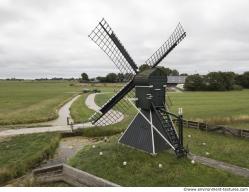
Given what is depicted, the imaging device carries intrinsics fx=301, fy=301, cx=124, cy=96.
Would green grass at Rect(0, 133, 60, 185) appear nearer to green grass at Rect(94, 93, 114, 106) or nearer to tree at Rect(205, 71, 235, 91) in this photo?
green grass at Rect(94, 93, 114, 106)

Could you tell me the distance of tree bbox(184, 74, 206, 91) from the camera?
93.3 meters

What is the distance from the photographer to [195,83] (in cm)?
9394

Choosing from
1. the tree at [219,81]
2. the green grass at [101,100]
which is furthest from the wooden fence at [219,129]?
the tree at [219,81]

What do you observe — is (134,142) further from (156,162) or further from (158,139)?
(156,162)

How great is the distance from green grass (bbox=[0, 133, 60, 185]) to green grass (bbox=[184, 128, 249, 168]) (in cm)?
1004

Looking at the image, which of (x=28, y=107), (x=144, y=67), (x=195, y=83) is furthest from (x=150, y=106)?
(x=195, y=83)

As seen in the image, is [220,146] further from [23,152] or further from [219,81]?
[219,81]

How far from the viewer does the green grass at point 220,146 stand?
1802 centimetres

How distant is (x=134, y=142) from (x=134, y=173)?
423 centimetres

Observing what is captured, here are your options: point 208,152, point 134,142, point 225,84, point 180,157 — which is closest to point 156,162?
point 180,157

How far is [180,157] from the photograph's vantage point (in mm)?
17641

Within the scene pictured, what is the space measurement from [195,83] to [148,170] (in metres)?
81.2

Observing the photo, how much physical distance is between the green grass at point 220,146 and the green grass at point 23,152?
1004 centimetres

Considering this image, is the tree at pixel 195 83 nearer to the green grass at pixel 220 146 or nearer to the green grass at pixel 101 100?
the green grass at pixel 101 100
